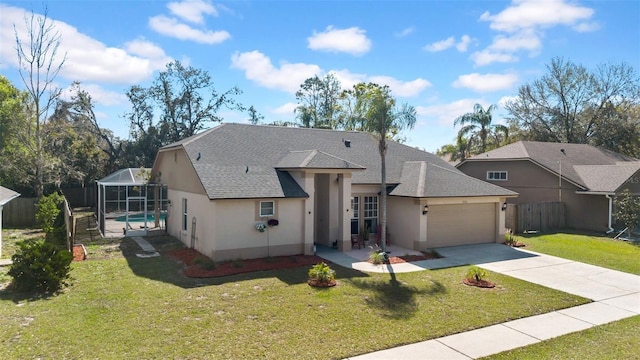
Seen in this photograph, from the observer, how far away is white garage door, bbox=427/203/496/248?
17.1 meters

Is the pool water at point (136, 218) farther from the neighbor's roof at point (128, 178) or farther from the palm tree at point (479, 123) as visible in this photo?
the palm tree at point (479, 123)

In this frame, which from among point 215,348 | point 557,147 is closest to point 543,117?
point 557,147

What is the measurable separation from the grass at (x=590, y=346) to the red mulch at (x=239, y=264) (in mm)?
7962

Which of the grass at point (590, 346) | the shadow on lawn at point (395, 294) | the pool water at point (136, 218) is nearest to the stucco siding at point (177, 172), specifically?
the pool water at point (136, 218)

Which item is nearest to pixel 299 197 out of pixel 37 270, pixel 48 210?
pixel 37 270

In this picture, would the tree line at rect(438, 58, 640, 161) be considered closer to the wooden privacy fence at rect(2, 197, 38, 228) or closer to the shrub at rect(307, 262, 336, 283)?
the shrub at rect(307, 262, 336, 283)

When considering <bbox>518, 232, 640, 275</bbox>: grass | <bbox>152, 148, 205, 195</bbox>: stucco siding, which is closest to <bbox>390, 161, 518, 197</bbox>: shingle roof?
<bbox>518, 232, 640, 275</bbox>: grass

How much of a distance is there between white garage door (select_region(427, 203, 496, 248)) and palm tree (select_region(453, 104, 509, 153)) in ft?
63.9

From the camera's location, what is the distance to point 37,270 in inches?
402

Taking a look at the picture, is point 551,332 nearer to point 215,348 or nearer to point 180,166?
→ point 215,348

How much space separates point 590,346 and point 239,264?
10060mm

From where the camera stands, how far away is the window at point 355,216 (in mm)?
18328

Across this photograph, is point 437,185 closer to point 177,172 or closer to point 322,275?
point 322,275

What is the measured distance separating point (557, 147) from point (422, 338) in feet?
85.9
